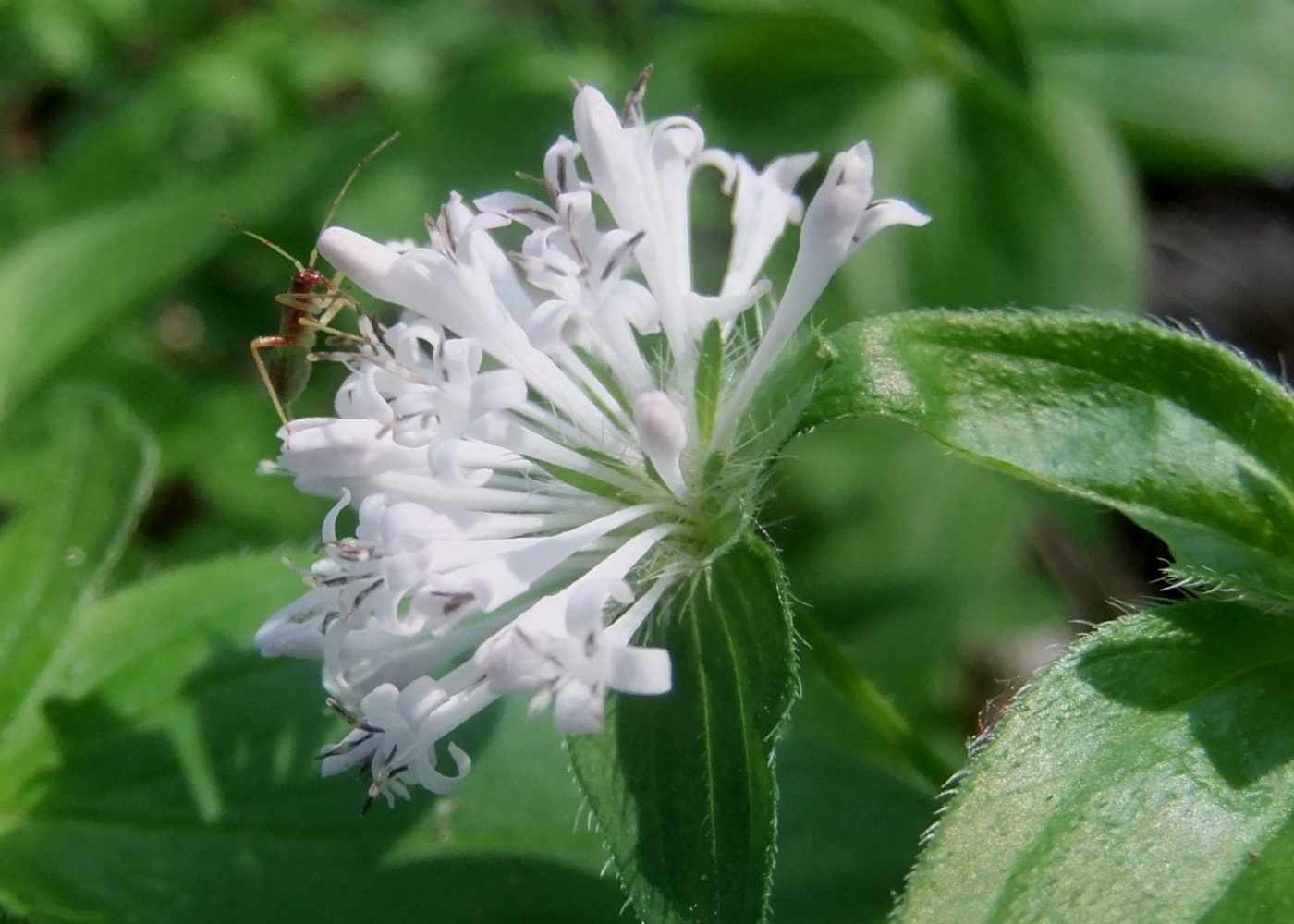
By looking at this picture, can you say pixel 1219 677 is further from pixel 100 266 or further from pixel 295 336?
pixel 100 266

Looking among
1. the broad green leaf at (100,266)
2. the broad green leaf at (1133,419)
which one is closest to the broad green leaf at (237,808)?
the broad green leaf at (100,266)

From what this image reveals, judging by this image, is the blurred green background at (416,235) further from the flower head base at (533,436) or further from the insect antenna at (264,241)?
the flower head base at (533,436)

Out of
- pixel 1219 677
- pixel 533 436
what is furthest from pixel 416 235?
pixel 1219 677

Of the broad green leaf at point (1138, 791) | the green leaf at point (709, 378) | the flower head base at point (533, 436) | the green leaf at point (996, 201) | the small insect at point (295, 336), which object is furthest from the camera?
the green leaf at point (996, 201)

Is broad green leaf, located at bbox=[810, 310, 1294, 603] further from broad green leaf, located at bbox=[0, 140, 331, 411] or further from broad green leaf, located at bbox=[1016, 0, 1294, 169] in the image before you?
Result: broad green leaf, located at bbox=[1016, 0, 1294, 169]

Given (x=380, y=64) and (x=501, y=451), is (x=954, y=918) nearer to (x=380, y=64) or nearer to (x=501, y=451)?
(x=501, y=451)

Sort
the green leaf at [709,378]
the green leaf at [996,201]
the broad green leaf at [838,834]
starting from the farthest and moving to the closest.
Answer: the green leaf at [996,201], the broad green leaf at [838,834], the green leaf at [709,378]
